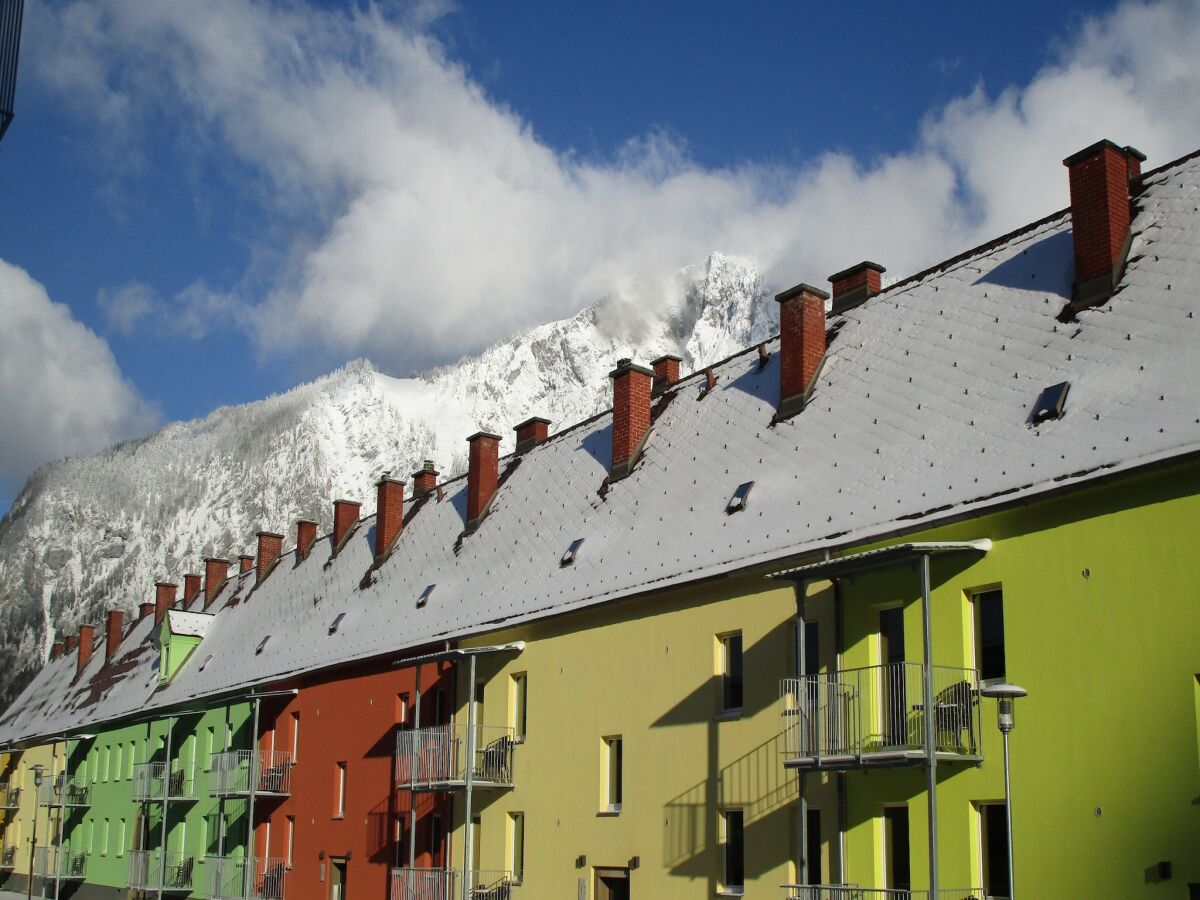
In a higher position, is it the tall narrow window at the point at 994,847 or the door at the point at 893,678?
the door at the point at 893,678

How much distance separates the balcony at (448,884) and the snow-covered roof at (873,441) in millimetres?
4661

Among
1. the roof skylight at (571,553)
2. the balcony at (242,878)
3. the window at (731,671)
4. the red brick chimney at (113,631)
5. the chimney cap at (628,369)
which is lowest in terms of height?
the balcony at (242,878)

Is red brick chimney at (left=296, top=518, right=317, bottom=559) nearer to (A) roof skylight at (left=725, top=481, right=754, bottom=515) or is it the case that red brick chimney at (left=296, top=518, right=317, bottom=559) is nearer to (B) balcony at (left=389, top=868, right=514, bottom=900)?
(B) balcony at (left=389, top=868, right=514, bottom=900)

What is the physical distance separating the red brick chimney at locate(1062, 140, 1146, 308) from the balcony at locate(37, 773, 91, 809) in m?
40.5

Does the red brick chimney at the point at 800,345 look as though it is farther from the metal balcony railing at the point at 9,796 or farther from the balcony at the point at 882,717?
the metal balcony railing at the point at 9,796

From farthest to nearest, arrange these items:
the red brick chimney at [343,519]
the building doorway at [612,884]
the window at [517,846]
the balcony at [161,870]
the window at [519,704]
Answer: the red brick chimney at [343,519]
the balcony at [161,870]
the window at [519,704]
the window at [517,846]
the building doorway at [612,884]

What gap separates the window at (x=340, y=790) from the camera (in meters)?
31.9

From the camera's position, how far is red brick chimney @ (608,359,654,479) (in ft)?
93.5

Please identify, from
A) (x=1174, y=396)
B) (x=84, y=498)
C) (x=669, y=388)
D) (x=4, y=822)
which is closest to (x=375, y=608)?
(x=669, y=388)

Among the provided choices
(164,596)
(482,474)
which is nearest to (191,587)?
(164,596)

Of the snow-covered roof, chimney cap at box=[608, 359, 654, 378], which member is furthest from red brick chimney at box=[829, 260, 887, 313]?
chimney cap at box=[608, 359, 654, 378]

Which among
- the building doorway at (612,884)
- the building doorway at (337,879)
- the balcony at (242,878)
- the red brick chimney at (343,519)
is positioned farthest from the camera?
the red brick chimney at (343,519)

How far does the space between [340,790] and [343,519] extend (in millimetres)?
13254

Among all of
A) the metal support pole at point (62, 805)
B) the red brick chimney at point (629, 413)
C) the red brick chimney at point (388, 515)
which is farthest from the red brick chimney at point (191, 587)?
the red brick chimney at point (629, 413)
